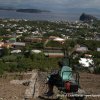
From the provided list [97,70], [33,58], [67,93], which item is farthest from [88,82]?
[33,58]

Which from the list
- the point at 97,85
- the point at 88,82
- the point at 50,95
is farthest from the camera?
the point at 88,82

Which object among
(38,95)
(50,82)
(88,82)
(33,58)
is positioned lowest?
(33,58)

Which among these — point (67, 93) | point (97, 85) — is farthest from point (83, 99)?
point (97, 85)

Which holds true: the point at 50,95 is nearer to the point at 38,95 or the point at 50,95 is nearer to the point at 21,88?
the point at 38,95

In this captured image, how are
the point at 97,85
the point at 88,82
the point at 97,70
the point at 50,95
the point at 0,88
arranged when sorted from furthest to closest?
1. the point at 97,70
2. the point at 88,82
3. the point at 97,85
4. the point at 0,88
5. the point at 50,95

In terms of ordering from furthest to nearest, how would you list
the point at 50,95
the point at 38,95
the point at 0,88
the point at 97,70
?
the point at 97,70 → the point at 0,88 → the point at 38,95 → the point at 50,95

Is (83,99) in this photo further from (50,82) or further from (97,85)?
(97,85)

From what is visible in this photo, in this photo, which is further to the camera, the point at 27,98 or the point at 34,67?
the point at 34,67

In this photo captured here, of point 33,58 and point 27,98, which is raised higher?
point 27,98

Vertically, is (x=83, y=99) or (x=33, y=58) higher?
(x=83, y=99)
